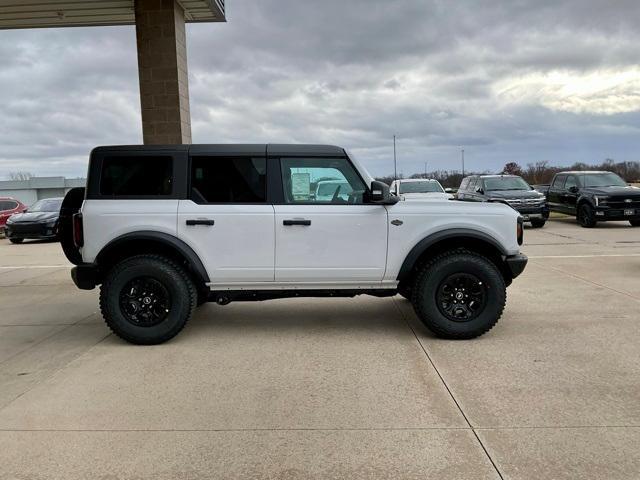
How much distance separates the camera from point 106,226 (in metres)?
5.21

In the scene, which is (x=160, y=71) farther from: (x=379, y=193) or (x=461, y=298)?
(x=461, y=298)

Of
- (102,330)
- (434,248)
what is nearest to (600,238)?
(434,248)

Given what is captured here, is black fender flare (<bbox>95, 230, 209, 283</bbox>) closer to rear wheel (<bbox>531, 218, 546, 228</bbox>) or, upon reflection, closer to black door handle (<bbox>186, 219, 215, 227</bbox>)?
black door handle (<bbox>186, 219, 215, 227</bbox>)

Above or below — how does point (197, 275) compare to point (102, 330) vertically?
above

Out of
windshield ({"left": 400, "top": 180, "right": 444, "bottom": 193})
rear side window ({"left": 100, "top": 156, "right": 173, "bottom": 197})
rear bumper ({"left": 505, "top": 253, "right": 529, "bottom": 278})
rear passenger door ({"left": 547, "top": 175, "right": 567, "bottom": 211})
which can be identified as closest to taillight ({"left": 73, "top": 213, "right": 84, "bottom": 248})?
rear side window ({"left": 100, "top": 156, "right": 173, "bottom": 197})

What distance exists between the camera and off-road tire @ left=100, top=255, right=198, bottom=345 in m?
5.20

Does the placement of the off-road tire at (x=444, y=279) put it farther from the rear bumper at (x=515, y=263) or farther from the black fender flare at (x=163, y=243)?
the black fender flare at (x=163, y=243)

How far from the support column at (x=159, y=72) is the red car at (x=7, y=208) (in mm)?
11872

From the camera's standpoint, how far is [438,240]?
5.26 meters

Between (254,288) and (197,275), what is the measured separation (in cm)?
58

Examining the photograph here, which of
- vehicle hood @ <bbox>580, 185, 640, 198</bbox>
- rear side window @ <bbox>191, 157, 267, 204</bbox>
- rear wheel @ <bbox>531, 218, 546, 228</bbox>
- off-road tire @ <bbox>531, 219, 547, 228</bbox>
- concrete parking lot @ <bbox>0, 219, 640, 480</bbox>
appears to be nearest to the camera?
concrete parking lot @ <bbox>0, 219, 640, 480</bbox>

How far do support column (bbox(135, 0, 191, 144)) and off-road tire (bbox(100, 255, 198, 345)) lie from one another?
20.5 ft

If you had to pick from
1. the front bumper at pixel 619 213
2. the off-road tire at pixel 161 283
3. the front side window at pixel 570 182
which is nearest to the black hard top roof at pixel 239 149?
the off-road tire at pixel 161 283

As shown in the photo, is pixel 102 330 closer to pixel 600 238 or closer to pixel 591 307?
pixel 591 307
